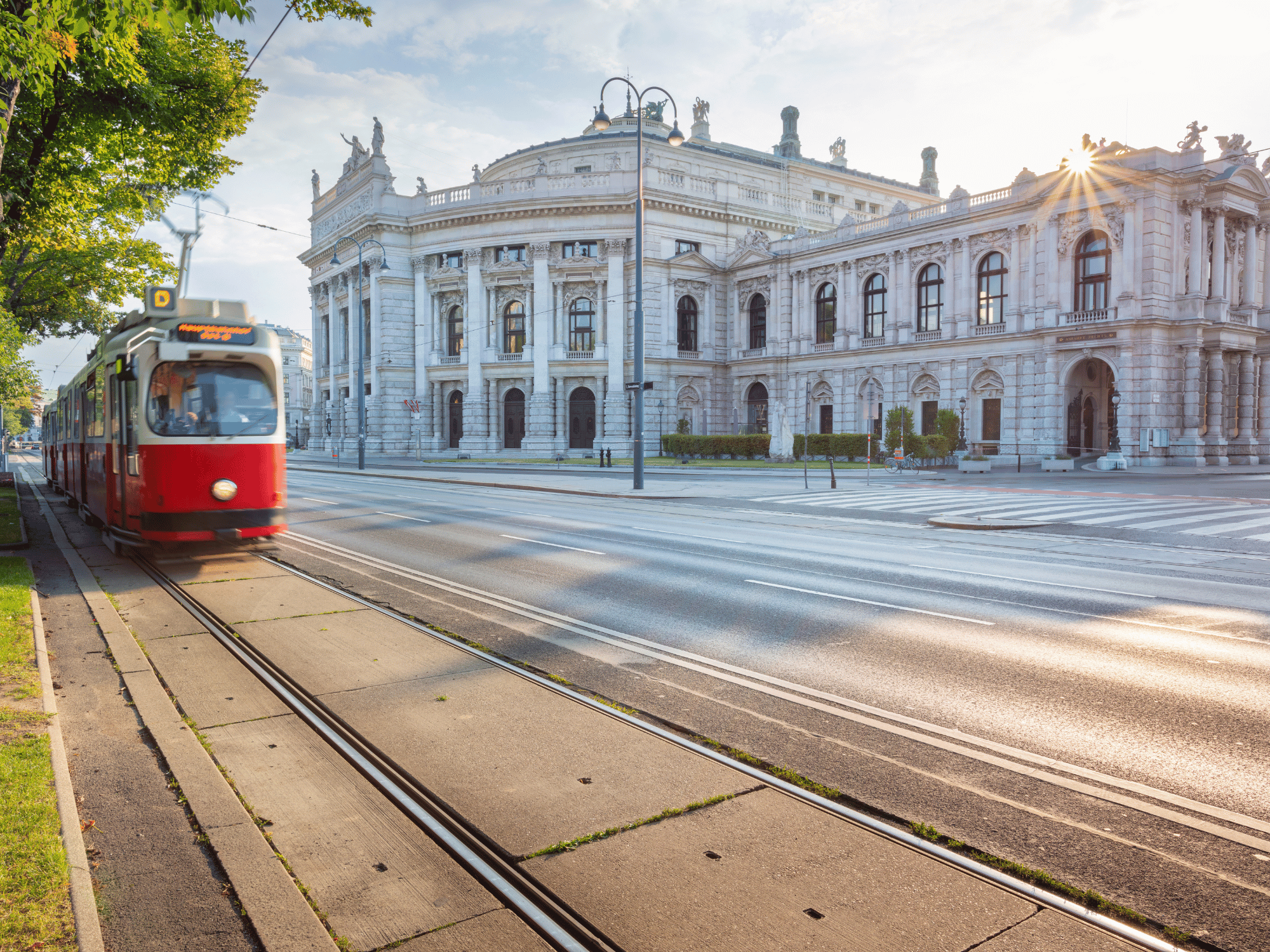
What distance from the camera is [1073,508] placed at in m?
20.4

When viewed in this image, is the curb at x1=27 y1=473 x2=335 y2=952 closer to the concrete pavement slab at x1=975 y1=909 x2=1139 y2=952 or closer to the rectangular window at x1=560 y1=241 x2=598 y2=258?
the concrete pavement slab at x1=975 y1=909 x2=1139 y2=952

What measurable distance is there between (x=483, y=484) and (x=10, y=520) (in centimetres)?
1568

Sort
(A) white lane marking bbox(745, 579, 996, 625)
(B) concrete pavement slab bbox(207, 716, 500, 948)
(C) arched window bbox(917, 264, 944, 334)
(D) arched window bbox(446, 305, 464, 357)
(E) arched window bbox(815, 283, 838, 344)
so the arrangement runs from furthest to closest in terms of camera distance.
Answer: (D) arched window bbox(446, 305, 464, 357), (E) arched window bbox(815, 283, 838, 344), (C) arched window bbox(917, 264, 944, 334), (A) white lane marking bbox(745, 579, 996, 625), (B) concrete pavement slab bbox(207, 716, 500, 948)

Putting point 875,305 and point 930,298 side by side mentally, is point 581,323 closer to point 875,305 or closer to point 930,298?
point 875,305

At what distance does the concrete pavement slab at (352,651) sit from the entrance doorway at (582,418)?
159 feet

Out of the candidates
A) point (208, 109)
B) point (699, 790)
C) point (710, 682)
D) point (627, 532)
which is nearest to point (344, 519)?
point (627, 532)

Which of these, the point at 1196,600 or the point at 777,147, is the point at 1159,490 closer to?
the point at 1196,600

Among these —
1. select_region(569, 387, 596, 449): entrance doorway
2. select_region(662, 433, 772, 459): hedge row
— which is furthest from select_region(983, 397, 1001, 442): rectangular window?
select_region(569, 387, 596, 449): entrance doorway

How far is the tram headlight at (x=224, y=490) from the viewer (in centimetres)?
1162

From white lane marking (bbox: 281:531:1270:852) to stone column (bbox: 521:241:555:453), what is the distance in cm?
4785

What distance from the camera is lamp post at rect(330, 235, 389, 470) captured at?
45688 millimetres

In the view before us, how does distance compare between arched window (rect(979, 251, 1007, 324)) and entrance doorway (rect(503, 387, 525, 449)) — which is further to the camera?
entrance doorway (rect(503, 387, 525, 449))

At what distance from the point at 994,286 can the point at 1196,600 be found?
3832 centimetres

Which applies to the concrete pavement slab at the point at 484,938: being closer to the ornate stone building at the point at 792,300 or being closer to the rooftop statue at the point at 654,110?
the ornate stone building at the point at 792,300
